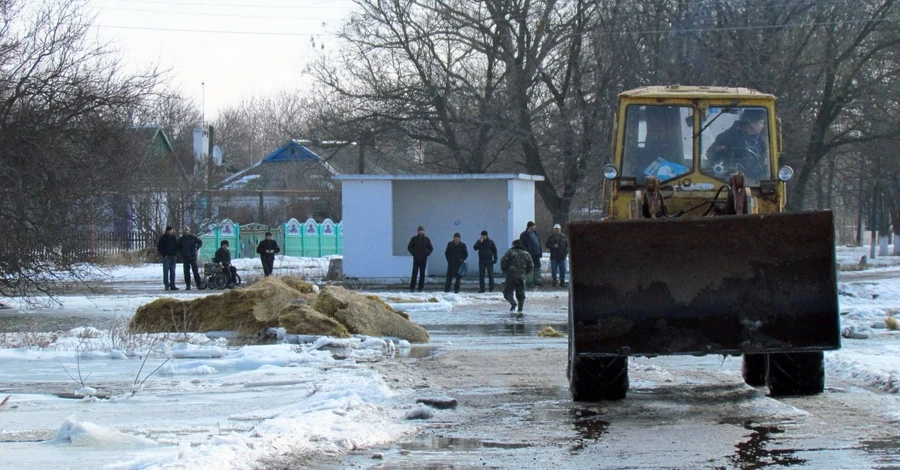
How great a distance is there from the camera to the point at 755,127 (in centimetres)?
1084

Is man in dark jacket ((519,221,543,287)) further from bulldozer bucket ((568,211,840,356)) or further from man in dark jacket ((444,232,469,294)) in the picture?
bulldozer bucket ((568,211,840,356))

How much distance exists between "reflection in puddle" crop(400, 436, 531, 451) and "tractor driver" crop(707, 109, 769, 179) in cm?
Answer: 453

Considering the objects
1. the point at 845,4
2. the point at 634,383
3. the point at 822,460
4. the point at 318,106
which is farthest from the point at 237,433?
the point at 318,106

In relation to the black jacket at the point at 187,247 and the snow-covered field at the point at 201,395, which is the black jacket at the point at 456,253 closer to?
the black jacket at the point at 187,247

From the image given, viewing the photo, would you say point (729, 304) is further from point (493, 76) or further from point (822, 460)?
point (493, 76)

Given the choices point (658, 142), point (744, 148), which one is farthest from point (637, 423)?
point (744, 148)

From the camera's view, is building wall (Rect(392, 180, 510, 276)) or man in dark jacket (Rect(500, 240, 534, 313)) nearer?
man in dark jacket (Rect(500, 240, 534, 313))

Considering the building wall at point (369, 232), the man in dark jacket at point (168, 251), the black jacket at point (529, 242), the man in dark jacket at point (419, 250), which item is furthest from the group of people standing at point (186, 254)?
the black jacket at point (529, 242)

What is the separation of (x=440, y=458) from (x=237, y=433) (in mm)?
1451

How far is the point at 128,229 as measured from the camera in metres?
43.8

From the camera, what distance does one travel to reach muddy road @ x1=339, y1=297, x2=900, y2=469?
22.6 feet

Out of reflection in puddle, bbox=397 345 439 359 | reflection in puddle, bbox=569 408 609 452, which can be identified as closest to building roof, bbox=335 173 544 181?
reflection in puddle, bbox=397 345 439 359

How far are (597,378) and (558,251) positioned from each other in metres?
18.1

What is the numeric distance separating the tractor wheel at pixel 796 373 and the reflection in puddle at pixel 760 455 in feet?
6.15
